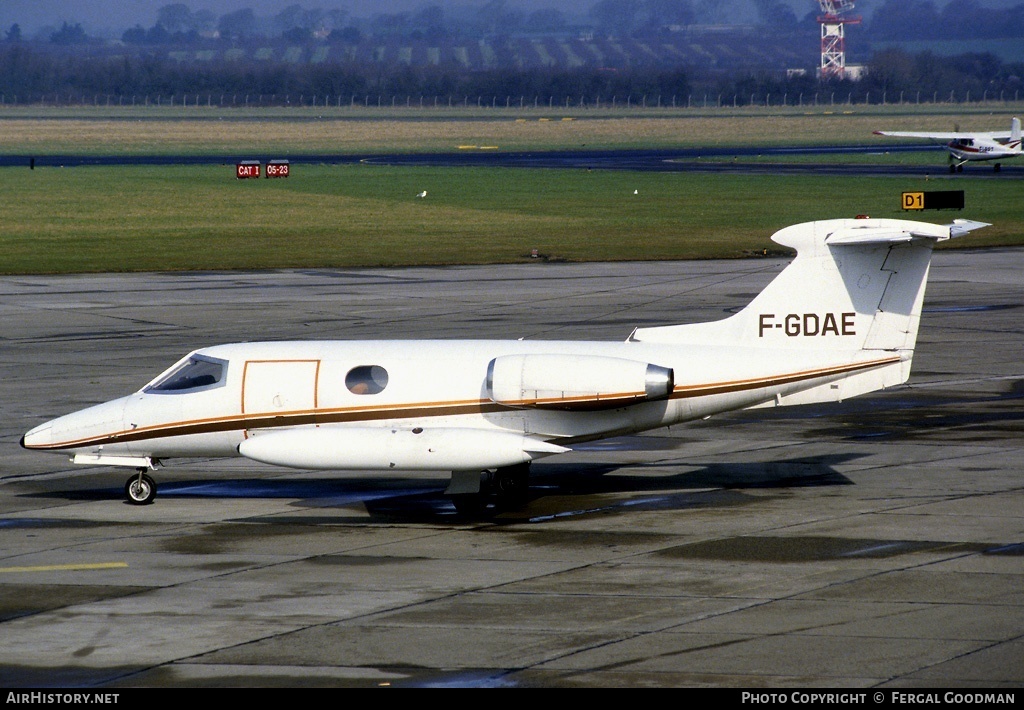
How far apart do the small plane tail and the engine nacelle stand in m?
2.09

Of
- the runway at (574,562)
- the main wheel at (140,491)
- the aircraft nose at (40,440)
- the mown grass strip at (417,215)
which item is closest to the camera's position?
the runway at (574,562)

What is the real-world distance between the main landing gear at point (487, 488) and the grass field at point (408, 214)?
40312 mm

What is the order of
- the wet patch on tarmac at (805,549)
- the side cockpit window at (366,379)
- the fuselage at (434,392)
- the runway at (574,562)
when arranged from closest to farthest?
the runway at (574,562) < the wet patch on tarmac at (805,549) < the fuselage at (434,392) < the side cockpit window at (366,379)

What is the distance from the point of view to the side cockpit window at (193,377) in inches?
897

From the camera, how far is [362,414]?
22219 mm

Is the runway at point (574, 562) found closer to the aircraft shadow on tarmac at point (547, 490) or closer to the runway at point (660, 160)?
the aircraft shadow on tarmac at point (547, 490)

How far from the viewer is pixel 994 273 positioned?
56.7m

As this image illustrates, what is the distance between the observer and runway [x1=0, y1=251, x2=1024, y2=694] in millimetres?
14672

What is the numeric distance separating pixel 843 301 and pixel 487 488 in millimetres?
6323

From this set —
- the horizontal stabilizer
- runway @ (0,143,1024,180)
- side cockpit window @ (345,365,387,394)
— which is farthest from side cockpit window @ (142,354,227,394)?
runway @ (0,143,1024,180)

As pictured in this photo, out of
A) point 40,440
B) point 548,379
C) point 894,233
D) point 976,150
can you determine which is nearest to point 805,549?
point 548,379

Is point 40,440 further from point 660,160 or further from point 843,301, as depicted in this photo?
point 660,160

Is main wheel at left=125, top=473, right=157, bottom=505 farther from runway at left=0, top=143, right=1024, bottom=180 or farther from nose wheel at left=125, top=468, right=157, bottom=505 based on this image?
runway at left=0, top=143, right=1024, bottom=180

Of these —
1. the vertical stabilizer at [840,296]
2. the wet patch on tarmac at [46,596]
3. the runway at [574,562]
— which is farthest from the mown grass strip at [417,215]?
the wet patch on tarmac at [46,596]
